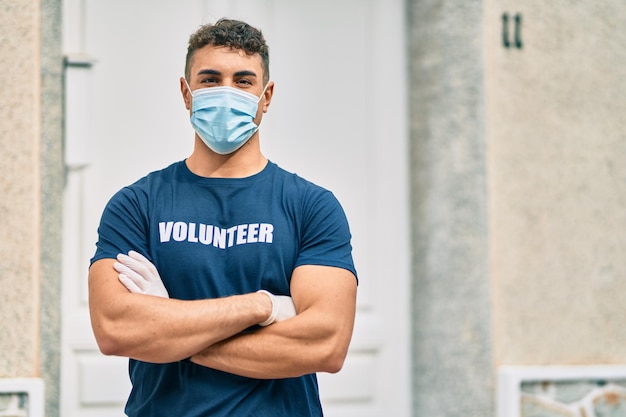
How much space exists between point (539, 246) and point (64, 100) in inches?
85.4

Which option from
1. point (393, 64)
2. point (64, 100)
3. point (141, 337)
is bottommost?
point (141, 337)

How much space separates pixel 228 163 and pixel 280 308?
45 cm

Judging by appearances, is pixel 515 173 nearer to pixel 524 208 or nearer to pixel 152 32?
pixel 524 208

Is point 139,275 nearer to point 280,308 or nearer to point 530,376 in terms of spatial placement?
point 280,308

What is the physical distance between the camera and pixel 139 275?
8.43 feet

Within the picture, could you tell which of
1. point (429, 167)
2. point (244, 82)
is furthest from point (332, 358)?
point (429, 167)

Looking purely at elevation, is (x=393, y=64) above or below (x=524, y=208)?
above

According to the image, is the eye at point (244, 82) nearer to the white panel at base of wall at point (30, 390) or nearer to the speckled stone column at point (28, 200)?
the speckled stone column at point (28, 200)

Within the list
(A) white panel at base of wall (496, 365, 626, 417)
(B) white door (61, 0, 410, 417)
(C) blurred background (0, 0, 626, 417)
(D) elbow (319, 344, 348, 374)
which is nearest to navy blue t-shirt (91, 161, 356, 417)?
(D) elbow (319, 344, 348, 374)

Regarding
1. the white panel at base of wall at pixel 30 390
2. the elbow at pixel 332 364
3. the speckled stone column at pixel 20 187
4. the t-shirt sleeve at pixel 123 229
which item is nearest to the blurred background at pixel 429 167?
the speckled stone column at pixel 20 187

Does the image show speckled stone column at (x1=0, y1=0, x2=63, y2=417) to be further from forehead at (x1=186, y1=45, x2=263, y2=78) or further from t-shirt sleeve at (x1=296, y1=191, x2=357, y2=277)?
t-shirt sleeve at (x1=296, y1=191, x2=357, y2=277)

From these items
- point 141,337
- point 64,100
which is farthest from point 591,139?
point 141,337

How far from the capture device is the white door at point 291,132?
13.7ft

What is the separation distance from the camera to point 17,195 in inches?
146
